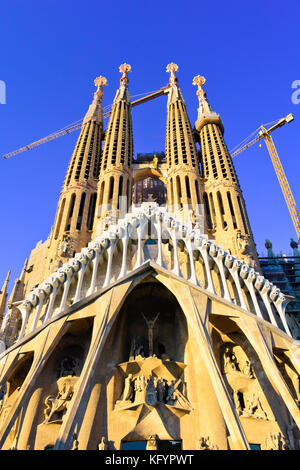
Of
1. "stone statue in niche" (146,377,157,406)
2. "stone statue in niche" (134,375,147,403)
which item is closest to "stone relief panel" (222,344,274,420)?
"stone statue in niche" (146,377,157,406)

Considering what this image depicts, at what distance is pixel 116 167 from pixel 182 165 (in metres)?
4.32

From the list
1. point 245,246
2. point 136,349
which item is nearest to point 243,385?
point 136,349

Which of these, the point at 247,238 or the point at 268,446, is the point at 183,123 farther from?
the point at 268,446

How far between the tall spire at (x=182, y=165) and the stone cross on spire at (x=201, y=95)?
1.44 meters

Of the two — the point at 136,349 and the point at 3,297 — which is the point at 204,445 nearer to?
the point at 136,349

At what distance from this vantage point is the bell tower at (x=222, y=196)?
18708mm

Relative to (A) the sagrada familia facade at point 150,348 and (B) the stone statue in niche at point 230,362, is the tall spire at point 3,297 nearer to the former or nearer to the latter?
(A) the sagrada familia facade at point 150,348

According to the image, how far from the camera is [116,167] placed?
23.0 m

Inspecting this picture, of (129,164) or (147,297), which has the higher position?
(129,164)

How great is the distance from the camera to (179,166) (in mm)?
23578

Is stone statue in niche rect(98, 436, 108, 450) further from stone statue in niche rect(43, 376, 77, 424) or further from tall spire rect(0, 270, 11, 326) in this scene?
tall spire rect(0, 270, 11, 326)

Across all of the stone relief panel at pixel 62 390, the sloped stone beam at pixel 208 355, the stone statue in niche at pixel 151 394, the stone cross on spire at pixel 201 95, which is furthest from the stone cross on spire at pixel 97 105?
the stone statue in niche at pixel 151 394

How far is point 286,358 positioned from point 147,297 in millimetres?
6044

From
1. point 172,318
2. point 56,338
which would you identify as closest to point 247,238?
point 172,318
